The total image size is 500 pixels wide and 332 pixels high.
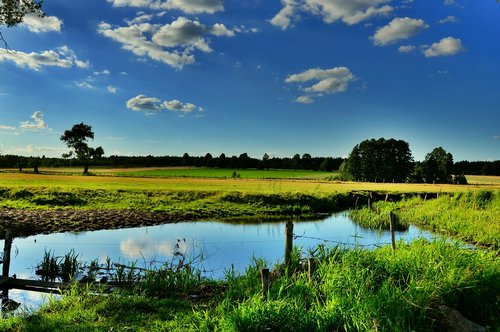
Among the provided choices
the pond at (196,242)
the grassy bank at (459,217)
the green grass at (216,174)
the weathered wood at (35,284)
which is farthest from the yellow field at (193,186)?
the weathered wood at (35,284)

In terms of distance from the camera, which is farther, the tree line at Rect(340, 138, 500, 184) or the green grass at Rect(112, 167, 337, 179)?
the tree line at Rect(340, 138, 500, 184)

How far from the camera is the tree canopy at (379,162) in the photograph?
4382 inches

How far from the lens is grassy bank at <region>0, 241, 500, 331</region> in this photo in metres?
7.92

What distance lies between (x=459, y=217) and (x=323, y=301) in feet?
77.8

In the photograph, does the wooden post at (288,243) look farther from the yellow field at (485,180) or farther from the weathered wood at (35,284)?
the yellow field at (485,180)

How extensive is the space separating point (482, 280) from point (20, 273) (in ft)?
54.8

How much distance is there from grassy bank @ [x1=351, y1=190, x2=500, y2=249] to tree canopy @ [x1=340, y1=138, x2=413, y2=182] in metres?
72.5

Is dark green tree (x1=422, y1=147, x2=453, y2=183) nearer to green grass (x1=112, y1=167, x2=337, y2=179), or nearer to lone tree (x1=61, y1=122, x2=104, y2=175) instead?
green grass (x1=112, y1=167, x2=337, y2=179)

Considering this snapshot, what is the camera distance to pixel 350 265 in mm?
11039

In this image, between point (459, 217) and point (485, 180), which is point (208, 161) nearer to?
point (485, 180)

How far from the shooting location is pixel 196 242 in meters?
24.8

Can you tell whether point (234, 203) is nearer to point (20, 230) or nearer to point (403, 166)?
point (20, 230)

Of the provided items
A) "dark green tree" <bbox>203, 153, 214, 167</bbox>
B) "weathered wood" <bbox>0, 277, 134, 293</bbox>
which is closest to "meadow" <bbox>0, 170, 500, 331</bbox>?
"weathered wood" <bbox>0, 277, 134, 293</bbox>

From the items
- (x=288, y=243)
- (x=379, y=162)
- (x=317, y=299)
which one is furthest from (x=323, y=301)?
(x=379, y=162)
